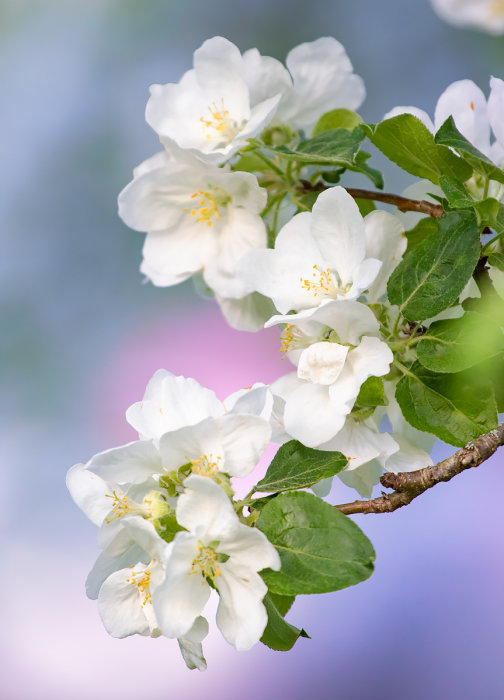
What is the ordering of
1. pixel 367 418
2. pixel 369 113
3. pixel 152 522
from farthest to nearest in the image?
pixel 369 113 → pixel 367 418 → pixel 152 522

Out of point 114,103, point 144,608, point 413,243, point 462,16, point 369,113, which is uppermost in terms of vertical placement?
point 114,103

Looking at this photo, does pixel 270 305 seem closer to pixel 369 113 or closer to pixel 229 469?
pixel 229 469

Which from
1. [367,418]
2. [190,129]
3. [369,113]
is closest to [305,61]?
[190,129]

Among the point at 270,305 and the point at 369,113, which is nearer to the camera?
the point at 270,305

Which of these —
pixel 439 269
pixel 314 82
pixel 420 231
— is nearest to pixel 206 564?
pixel 439 269

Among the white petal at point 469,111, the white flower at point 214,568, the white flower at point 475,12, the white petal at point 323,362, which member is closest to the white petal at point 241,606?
the white flower at point 214,568

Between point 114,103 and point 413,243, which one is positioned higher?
point 114,103

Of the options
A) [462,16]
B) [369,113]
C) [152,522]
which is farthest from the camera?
[369,113]
